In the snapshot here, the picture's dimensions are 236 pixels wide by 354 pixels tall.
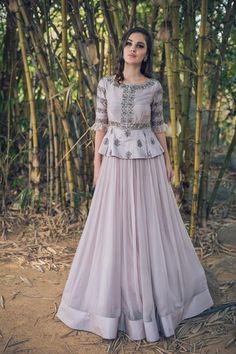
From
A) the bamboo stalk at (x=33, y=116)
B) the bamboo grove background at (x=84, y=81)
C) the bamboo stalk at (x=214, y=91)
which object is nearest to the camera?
the bamboo grove background at (x=84, y=81)

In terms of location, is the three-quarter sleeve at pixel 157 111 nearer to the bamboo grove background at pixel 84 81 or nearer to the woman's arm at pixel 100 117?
the woman's arm at pixel 100 117

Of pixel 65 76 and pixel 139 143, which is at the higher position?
pixel 65 76

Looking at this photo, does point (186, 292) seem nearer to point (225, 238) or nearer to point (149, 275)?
point (149, 275)

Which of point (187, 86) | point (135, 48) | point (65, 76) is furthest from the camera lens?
point (187, 86)

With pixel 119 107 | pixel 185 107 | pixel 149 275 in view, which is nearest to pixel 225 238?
pixel 185 107

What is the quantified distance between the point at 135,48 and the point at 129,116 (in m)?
0.26

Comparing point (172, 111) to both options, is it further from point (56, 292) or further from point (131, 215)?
point (56, 292)

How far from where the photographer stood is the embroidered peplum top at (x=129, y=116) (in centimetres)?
186

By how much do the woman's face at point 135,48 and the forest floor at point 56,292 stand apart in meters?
1.08

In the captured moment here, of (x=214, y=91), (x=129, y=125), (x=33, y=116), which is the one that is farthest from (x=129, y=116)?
(x=33, y=116)

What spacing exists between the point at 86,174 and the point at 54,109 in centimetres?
46

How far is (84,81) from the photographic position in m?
2.89

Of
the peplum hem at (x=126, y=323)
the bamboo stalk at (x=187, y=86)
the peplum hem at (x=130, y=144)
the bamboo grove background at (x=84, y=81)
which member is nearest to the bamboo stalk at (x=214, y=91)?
the bamboo grove background at (x=84, y=81)

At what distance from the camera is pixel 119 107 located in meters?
1.87
